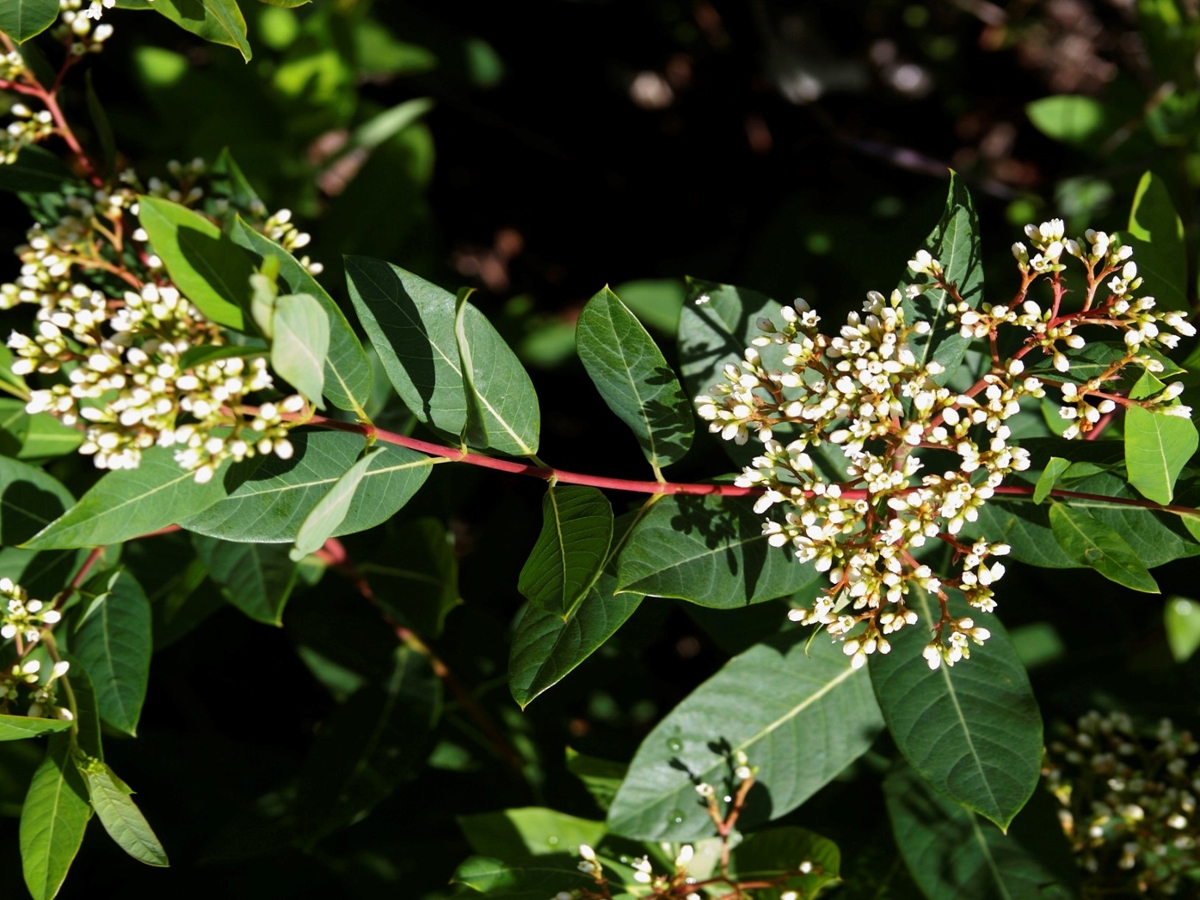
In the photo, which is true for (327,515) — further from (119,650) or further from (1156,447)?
(1156,447)

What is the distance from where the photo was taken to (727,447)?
2.28 meters

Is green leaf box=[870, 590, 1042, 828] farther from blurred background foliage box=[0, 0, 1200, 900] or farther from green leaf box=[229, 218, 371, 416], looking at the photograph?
green leaf box=[229, 218, 371, 416]

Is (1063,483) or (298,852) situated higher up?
(1063,483)

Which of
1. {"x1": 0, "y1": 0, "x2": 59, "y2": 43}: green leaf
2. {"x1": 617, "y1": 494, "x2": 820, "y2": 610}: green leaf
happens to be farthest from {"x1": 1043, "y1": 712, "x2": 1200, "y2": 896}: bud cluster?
{"x1": 0, "y1": 0, "x2": 59, "y2": 43}: green leaf

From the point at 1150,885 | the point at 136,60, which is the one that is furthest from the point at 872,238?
the point at 136,60

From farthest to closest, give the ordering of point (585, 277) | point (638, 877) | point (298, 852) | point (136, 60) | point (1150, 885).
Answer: point (585, 277) → point (136, 60) → point (298, 852) → point (1150, 885) → point (638, 877)

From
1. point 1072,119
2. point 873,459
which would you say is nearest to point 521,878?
point 873,459

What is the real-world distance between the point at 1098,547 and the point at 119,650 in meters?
2.17

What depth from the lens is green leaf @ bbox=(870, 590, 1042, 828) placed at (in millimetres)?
2002

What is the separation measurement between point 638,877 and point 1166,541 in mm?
1352

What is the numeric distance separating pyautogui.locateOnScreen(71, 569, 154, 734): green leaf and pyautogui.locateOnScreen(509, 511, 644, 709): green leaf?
0.98 metres

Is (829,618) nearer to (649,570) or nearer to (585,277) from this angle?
(649,570)

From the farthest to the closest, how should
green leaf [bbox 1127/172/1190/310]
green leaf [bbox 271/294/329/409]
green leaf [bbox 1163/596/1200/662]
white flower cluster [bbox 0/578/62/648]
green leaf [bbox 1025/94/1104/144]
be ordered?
1. green leaf [bbox 1025/94/1104/144]
2. green leaf [bbox 1163/596/1200/662]
3. green leaf [bbox 1127/172/1190/310]
4. white flower cluster [bbox 0/578/62/648]
5. green leaf [bbox 271/294/329/409]

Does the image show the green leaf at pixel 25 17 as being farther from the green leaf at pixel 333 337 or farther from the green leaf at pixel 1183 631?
the green leaf at pixel 1183 631
